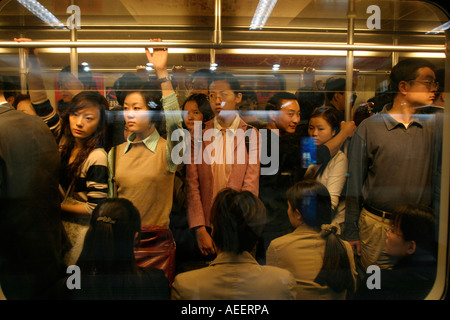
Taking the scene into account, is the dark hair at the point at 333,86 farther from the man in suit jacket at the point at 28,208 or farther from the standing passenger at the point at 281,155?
the man in suit jacket at the point at 28,208

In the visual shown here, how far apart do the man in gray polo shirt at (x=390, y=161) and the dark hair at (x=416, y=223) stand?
0.04 meters

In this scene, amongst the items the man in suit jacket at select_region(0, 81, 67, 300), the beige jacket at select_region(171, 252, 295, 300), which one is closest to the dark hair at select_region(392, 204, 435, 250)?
the beige jacket at select_region(171, 252, 295, 300)

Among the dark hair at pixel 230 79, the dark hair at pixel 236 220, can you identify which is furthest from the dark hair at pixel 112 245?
the dark hair at pixel 230 79

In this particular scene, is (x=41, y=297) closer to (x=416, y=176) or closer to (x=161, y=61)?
(x=161, y=61)

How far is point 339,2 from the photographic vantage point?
2.03 m

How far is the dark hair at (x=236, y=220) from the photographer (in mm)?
1866

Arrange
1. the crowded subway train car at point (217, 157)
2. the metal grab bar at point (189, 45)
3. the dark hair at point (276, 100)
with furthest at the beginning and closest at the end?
the dark hair at point (276, 100) → the crowded subway train car at point (217, 157) → the metal grab bar at point (189, 45)

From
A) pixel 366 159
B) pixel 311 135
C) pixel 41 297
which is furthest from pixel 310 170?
pixel 41 297

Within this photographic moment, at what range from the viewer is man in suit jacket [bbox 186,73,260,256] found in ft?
6.33

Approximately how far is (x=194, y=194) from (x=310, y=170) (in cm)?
74

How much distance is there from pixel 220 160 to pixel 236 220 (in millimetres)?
374

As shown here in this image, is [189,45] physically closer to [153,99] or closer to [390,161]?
[153,99]

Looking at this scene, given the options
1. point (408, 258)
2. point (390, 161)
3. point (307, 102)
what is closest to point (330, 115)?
point (307, 102)
